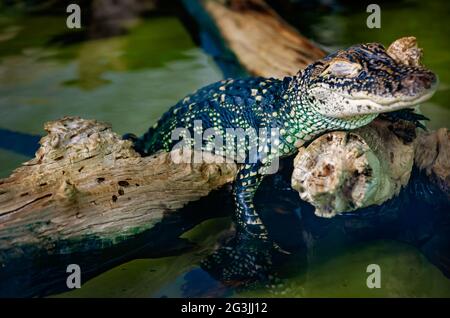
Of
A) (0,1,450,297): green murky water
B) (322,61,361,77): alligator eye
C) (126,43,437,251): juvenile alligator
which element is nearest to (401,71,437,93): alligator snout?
(126,43,437,251): juvenile alligator

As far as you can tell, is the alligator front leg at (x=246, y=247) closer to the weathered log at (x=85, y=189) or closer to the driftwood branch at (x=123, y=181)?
the driftwood branch at (x=123, y=181)

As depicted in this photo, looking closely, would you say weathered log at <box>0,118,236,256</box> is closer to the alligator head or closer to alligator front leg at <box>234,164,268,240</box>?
alligator front leg at <box>234,164,268,240</box>

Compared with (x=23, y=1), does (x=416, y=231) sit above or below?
below

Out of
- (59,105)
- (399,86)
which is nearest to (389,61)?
(399,86)

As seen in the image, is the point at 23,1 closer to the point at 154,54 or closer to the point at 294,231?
the point at 154,54

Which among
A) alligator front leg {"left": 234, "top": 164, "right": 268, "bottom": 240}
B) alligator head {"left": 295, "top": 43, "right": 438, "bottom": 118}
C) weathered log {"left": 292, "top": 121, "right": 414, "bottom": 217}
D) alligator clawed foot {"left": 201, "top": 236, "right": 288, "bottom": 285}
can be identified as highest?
alligator head {"left": 295, "top": 43, "right": 438, "bottom": 118}

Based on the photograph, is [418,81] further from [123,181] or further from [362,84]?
[123,181]
